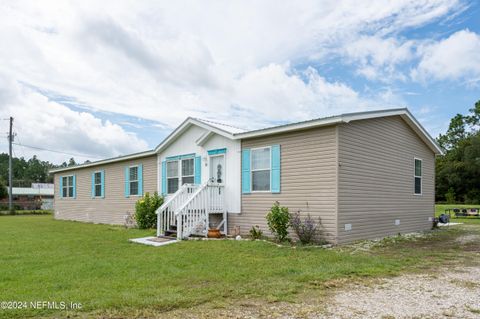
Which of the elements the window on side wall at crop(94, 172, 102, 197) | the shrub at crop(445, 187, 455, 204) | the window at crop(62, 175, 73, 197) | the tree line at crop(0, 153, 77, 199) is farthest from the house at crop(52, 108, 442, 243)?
the tree line at crop(0, 153, 77, 199)

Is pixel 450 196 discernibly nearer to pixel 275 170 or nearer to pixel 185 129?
pixel 185 129

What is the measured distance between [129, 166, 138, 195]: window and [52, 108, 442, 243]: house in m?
1.00

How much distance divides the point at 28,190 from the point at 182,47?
4462cm

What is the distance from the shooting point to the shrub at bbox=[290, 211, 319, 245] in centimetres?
983

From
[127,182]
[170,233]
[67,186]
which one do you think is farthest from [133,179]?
[67,186]

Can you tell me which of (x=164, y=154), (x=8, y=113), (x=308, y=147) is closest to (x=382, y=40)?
(x=308, y=147)

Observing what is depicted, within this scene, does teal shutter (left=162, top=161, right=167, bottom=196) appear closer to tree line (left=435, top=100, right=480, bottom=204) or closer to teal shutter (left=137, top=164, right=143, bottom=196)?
teal shutter (left=137, top=164, right=143, bottom=196)

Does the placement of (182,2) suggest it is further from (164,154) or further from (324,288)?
(324,288)

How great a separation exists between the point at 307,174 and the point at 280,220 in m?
1.37

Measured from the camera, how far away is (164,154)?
15164 millimetres

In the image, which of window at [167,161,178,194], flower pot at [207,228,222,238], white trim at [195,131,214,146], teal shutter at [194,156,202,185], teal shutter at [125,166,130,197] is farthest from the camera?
teal shutter at [125,166,130,197]

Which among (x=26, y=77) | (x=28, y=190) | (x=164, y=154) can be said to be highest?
(x=26, y=77)

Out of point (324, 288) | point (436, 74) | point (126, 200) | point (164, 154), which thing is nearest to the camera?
point (324, 288)

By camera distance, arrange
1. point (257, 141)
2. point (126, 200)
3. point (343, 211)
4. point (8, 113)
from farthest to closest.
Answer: point (8, 113), point (126, 200), point (257, 141), point (343, 211)
